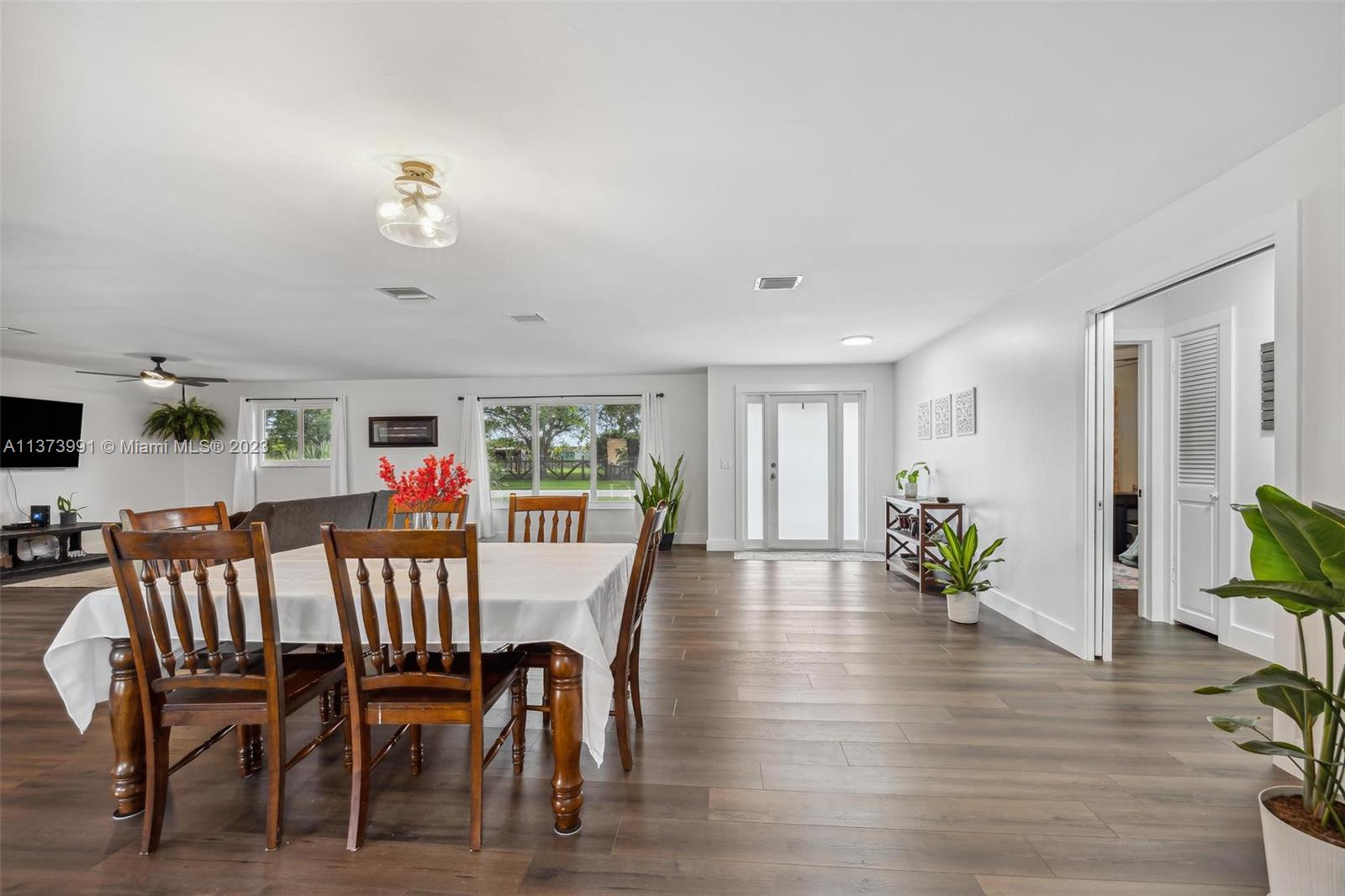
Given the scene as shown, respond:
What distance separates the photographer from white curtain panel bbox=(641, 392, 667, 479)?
817cm

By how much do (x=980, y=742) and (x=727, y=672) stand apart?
125cm

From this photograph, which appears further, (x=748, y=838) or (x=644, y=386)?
(x=644, y=386)

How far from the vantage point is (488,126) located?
6.67 feet

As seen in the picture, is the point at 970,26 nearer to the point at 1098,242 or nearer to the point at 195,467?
the point at 1098,242

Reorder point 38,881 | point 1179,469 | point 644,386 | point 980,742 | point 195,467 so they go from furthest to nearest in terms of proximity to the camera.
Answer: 1. point 195,467
2. point 644,386
3. point 1179,469
4. point 980,742
5. point 38,881

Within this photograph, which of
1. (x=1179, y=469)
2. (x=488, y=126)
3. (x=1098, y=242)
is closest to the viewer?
(x=488, y=126)

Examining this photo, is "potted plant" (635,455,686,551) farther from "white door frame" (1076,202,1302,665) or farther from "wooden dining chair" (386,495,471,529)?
"white door frame" (1076,202,1302,665)

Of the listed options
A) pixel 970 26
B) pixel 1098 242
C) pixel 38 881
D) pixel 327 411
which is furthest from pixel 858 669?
pixel 327 411

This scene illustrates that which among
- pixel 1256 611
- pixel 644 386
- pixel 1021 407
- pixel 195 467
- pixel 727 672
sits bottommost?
pixel 727 672

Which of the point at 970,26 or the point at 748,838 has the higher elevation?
the point at 970,26

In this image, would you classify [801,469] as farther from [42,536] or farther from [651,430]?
[42,536]

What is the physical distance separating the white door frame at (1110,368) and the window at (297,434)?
8926 millimetres

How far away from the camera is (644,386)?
328 inches

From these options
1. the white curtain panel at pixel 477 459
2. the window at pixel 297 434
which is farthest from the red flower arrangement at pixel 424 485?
the window at pixel 297 434
